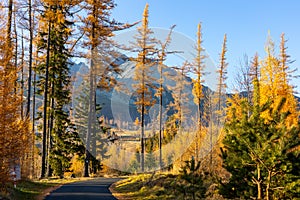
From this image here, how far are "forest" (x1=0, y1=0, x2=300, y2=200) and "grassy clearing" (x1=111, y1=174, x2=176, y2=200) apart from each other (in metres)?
0.12

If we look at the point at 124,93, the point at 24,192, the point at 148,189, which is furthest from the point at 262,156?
the point at 124,93

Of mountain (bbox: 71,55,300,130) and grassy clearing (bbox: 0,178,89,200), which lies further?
mountain (bbox: 71,55,300,130)

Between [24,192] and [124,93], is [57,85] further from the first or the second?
[24,192]

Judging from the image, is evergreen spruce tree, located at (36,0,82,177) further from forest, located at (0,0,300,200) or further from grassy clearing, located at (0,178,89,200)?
grassy clearing, located at (0,178,89,200)

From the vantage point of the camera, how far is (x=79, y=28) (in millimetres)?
23172

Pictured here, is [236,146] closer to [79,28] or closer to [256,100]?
[256,100]

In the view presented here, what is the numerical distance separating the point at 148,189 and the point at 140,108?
47.1 feet

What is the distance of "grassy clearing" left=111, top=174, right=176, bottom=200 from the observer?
40.7ft

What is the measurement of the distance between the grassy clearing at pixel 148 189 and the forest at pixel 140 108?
0.40 feet

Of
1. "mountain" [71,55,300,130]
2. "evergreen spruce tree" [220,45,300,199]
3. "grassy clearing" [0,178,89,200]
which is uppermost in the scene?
"mountain" [71,55,300,130]

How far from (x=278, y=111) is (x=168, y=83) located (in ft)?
81.1

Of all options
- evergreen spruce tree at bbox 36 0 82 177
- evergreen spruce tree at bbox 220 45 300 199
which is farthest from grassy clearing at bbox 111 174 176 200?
evergreen spruce tree at bbox 36 0 82 177

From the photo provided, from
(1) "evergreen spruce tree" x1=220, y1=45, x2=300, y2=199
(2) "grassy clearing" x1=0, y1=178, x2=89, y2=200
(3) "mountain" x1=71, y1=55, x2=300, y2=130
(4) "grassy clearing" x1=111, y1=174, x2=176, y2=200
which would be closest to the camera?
(1) "evergreen spruce tree" x1=220, y1=45, x2=300, y2=199

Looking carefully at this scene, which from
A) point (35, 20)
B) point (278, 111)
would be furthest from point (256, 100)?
point (35, 20)
